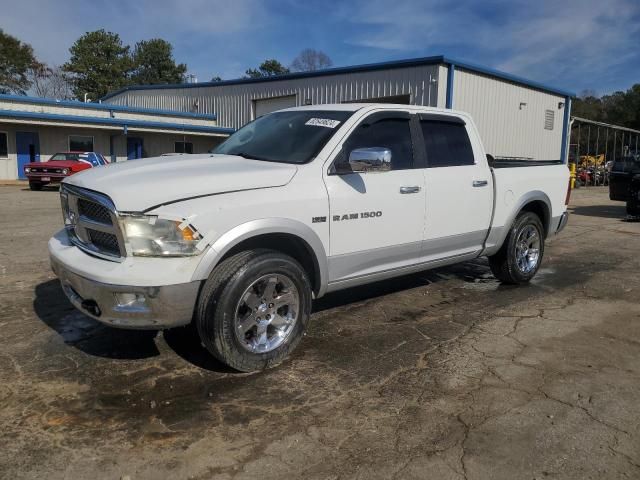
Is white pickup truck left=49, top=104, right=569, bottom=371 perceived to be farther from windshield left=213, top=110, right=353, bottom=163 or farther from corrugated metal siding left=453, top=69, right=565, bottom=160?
corrugated metal siding left=453, top=69, right=565, bottom=160

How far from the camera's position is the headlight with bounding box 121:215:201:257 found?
341 centimetres

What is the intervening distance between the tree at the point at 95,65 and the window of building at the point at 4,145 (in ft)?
121

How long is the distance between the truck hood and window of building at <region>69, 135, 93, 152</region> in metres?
27.8

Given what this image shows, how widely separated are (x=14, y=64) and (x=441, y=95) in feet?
160

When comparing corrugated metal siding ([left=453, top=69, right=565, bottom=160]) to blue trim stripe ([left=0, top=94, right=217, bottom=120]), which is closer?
corrugated metal siding ([left=453, top=69, right=565, bottom=160])

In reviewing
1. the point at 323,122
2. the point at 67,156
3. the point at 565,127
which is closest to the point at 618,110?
the point at 565,127

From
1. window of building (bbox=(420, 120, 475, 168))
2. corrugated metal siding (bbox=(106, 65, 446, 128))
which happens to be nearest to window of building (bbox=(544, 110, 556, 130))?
corrugated metal siding (bbox=(106, 65, 446, 128))

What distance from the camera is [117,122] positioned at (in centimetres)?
2900

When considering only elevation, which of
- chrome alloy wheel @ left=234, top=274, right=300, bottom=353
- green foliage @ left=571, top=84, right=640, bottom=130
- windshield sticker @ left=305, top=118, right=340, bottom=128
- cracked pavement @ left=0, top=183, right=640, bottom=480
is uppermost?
green foliage @ left=571, top=84, right=640, bottom=130

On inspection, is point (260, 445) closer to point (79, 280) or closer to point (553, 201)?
point (79, 280)

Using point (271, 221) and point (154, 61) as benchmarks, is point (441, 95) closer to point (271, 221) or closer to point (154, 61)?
point (271, 221)

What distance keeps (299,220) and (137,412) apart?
1683 mm

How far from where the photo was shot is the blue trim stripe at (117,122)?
26094mm

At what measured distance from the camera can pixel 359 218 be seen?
439cm
